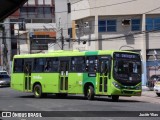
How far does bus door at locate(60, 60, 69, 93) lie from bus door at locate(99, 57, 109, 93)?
9.95ft

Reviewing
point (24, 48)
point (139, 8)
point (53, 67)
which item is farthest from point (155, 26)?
point (24, 48)

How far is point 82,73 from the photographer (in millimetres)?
26516

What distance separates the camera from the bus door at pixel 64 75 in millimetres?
27709

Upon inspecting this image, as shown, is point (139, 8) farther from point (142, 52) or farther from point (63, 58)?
point (63, 58)

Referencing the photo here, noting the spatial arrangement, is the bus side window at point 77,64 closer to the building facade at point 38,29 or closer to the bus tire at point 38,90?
the bus tire at point 38,90

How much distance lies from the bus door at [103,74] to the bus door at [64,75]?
303 cm

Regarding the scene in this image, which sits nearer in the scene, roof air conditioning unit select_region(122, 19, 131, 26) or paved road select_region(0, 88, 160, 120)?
paved road select_region(0, 88, 160, 120)

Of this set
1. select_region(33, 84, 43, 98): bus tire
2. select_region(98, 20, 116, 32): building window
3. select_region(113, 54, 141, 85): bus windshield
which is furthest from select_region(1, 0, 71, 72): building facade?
select_region(113, 54, 141, 85): bus windshield

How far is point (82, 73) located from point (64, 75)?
1.74 meters

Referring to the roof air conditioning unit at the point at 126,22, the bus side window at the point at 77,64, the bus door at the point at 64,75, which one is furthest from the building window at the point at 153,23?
the bus side window at the point at 77,64

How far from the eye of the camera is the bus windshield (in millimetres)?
24797

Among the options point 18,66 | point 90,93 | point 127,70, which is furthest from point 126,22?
point 90,93

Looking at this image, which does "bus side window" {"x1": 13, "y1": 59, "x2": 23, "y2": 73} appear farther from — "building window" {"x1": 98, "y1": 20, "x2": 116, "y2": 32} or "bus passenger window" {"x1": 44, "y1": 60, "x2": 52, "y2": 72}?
"building window" {"x1": 98, "y1": 20, "x2": 116, "y2": 32}

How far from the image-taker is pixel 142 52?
49875mm
